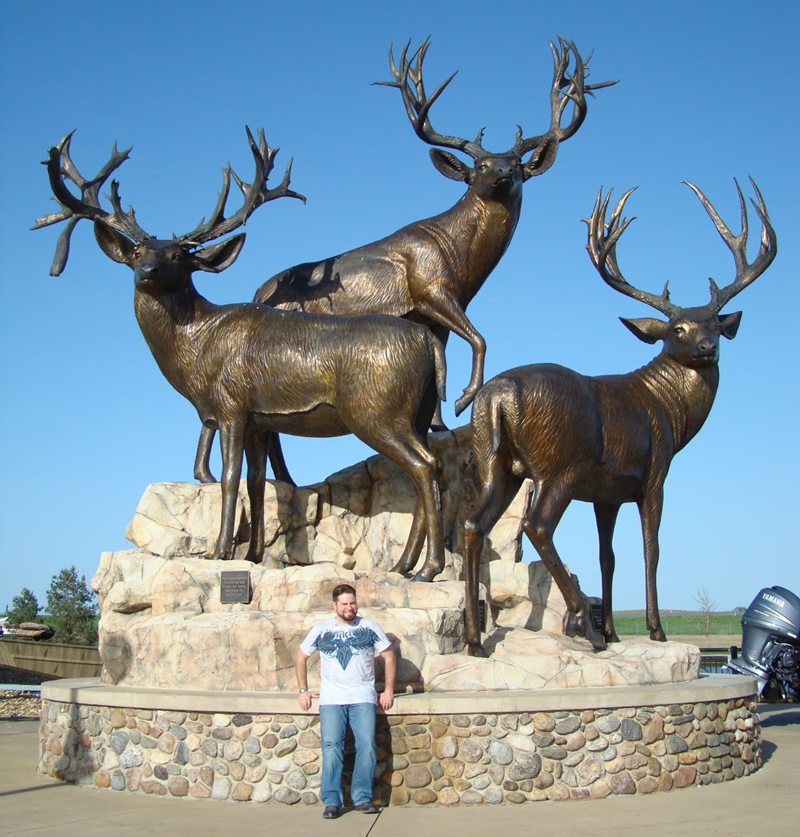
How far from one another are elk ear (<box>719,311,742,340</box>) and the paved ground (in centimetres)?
409

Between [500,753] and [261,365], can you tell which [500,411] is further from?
[500,753]

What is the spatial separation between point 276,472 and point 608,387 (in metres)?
3.55

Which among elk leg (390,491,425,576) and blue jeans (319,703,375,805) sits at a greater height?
elk leg (390,491,425,576)

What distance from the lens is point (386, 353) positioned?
9328 millimetres

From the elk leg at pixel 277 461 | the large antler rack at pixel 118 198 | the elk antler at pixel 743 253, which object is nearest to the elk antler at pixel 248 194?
the large antler rack at pixel 118 198

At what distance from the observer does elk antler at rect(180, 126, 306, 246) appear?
10164mm

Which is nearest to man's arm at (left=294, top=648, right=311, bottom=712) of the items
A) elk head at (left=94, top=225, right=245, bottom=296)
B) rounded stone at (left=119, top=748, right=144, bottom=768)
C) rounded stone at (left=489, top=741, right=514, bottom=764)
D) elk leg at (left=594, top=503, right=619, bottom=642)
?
rounded stone at (left=489, top=741, right=514, bottom=764)

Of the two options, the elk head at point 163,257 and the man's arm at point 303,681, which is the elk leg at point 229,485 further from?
the man's arm at point 303,681

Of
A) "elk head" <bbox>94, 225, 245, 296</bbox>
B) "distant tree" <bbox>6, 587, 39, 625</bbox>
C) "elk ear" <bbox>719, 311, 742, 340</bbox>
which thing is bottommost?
"distant tree" <bbox>6, 587, 39, 625</bbox>

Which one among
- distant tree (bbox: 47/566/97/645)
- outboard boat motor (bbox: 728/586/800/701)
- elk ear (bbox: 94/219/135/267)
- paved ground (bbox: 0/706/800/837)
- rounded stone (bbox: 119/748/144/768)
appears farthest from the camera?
distant tree (bbox: 47/566/97/645)

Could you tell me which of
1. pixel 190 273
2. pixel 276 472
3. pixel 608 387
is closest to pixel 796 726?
pixel 608 387

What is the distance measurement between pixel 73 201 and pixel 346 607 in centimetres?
554

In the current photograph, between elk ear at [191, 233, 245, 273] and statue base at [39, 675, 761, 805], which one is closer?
statue base at [39, 675, 761, 805]

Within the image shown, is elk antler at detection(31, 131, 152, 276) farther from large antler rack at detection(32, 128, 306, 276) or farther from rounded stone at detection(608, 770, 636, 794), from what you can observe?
rounded stone at detection(608, 770, 636, 794)
